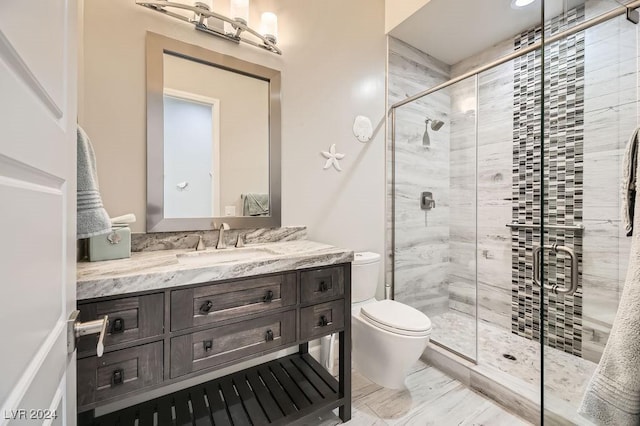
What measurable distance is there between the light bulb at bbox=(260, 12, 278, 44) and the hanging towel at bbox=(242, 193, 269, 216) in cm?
97

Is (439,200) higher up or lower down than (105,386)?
higher up

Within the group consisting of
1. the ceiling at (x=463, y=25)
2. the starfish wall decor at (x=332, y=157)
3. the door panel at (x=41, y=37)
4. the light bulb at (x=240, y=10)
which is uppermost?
the ceiling at (x=463, y=25)

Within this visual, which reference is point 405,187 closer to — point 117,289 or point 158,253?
point 158,253

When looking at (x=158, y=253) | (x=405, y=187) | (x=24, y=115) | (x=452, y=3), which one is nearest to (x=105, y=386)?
(x=158, y=253)

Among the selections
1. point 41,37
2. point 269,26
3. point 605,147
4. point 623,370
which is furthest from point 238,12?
point 623,370

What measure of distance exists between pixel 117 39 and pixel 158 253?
42.1 inches

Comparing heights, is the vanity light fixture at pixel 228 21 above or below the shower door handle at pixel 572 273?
above

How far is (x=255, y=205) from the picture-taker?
1.74 meters

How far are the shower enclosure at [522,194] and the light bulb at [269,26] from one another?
111cm

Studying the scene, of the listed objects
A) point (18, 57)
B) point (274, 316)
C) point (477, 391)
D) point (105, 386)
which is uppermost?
point (18, 57)

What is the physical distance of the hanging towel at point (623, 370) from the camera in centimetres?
77

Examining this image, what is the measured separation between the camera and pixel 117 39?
1.34 metres

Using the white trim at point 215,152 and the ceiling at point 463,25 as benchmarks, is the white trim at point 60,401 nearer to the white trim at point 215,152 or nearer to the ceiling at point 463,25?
the white trim at point 215,152

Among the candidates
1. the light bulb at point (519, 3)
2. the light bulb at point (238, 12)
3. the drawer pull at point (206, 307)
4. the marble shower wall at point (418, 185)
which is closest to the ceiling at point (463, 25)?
the light bulb at point (519, 3)
